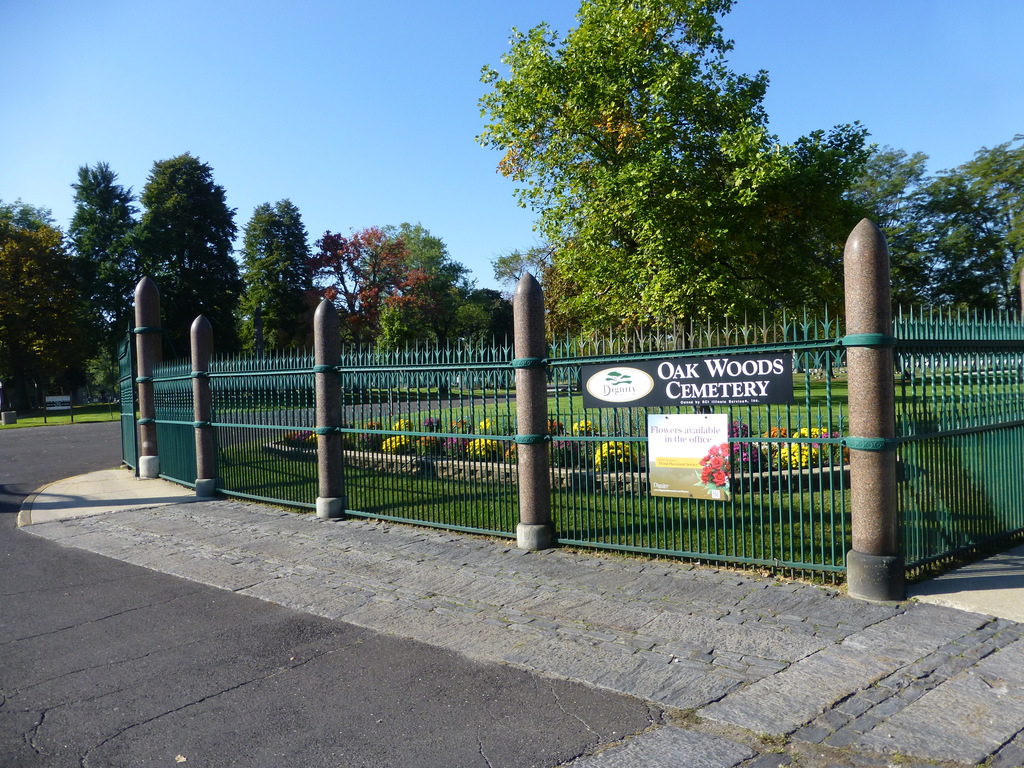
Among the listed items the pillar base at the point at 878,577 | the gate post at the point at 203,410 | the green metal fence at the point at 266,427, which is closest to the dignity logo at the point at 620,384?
the pillar base at the point at 878,577

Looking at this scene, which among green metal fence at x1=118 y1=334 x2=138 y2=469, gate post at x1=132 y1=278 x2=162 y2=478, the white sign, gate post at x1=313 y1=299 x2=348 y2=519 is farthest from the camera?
green metal fence at x1=118 y1=334 x2=138 y2=469

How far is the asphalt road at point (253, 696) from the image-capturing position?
12.7 ft

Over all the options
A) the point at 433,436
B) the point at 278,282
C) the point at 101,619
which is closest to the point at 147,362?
the point at 433,436

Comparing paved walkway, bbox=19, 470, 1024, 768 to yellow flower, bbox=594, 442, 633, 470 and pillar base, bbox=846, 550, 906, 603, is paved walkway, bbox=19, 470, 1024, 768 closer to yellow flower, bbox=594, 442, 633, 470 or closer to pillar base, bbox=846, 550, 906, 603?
pillar base, bbox=846, 550, 906, 603

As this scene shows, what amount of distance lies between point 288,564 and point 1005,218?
4876cm

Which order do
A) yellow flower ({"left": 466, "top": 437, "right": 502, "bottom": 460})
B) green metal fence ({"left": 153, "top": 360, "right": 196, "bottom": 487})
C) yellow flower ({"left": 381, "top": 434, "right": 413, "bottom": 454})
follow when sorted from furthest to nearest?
1. green metal fence ({"left": 153, "top": 360, "right": 196, "bottom": 487})
2. yellow flower ({"left": 381, "top": 434, "right": 413, "bottom": 454})
3. yellow flower ({"left": 466, "top": 437, "right": 502, "bottom": 460})

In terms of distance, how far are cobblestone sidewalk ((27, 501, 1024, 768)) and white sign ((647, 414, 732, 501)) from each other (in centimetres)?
71

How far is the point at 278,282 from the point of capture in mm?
62094

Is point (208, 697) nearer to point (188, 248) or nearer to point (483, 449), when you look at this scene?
point (483, 449)

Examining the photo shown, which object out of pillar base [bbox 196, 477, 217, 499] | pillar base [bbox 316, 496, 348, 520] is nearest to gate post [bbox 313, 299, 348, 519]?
pillar base [bbox 316, 496, 348, 520]

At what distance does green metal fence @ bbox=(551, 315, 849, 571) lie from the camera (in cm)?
622

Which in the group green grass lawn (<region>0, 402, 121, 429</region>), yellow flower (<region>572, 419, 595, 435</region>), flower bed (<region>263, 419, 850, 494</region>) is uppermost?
yellow flower (<region>572, 419, 595, 435</region>)

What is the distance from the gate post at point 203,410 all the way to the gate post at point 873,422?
950cm

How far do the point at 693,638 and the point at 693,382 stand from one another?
2.39 meters
